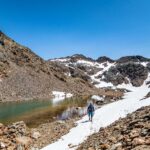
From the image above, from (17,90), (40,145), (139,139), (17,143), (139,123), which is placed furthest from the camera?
(17,90)

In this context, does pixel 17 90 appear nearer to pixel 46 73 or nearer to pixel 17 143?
pixel 46 73

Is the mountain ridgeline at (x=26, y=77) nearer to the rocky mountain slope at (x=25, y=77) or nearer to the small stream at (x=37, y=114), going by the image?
the rocky mountain slope at (x=25, y=77)

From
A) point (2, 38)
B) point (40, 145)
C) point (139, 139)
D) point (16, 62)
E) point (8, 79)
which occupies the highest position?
point (2, 38)

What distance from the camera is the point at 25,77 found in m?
134

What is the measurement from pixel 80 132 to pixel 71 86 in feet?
418

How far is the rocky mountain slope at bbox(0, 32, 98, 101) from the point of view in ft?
389

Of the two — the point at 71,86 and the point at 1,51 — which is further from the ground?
the point at 1,51

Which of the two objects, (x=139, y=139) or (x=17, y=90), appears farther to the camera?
(x=17, y=90)

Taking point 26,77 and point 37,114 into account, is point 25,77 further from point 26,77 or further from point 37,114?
point 37,114

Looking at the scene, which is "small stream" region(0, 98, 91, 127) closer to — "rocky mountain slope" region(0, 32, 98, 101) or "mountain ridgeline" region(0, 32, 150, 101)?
"mountain ridgeline" region(0, 32, 150, 101)

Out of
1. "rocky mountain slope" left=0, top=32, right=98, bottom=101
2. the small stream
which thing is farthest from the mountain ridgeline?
the small stream

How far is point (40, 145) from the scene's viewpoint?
91.9ft

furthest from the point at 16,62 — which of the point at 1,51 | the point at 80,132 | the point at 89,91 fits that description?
the point at 80,132

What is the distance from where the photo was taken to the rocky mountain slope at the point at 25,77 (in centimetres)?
11856
